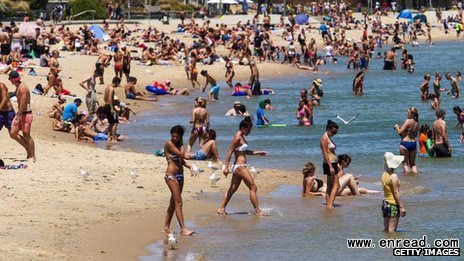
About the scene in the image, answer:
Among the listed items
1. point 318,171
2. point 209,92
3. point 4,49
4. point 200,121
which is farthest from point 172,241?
point 4,49

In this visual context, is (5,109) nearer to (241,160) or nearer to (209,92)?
(241,160)

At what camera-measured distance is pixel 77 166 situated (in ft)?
57.5

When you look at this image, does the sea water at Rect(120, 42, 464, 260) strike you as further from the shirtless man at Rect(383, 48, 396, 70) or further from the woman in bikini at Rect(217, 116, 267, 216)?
the shirtless man at Rect(383, 48, 396, 70)

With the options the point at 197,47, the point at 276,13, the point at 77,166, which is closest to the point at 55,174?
the point at 77,166

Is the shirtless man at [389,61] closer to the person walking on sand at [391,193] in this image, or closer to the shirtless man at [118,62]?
the shirtless man at [118,62]

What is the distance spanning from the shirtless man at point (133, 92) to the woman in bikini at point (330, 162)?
16.5m

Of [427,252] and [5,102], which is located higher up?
[5,102]

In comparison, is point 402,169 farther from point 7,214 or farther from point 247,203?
point 7,214

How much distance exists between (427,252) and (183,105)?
20.0 meters

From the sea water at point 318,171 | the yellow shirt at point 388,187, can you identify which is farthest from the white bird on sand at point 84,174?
the yellow shirt at point 388,187

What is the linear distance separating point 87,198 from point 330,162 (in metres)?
3.55

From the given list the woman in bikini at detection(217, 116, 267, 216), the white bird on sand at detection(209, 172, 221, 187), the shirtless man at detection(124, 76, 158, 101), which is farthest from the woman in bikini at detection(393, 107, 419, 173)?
the shirtless man at detection(124, 76, 158, 101)

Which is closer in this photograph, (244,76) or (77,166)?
(77,166)

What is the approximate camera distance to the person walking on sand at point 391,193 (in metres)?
12.8
